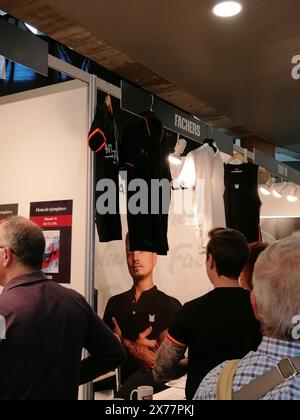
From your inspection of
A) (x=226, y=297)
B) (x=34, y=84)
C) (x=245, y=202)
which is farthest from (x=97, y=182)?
(x=34, y=84)

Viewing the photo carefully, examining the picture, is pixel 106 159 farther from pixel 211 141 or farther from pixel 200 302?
pixel 211 141

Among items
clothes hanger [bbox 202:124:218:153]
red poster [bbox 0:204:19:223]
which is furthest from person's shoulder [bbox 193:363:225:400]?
clothes hanger [bbox 202:124:218:153]

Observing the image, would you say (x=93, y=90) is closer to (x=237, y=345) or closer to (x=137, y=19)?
(x=137, y=19)

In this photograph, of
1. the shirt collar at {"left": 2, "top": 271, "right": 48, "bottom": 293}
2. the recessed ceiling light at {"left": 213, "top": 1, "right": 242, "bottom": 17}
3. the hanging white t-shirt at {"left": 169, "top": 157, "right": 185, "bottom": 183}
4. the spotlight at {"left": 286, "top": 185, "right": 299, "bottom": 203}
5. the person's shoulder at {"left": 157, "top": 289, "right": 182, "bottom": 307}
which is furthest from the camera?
the spotlight at {"left": 286, "top": 185, "right": 299, "bottom": 203}

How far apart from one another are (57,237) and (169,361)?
115cm

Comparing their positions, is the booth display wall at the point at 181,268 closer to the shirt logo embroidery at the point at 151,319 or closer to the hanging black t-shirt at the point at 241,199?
the shirt logo embroidery at the point at 151,319

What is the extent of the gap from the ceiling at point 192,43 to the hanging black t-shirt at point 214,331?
5.09 feet

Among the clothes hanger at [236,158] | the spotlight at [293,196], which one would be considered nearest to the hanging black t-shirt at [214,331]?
the clothes hanger at [236,158]

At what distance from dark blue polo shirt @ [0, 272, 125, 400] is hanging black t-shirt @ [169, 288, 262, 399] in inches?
12.9

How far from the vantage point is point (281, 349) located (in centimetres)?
113

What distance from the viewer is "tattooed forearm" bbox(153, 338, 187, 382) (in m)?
2.15

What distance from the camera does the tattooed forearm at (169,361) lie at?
2148 mm

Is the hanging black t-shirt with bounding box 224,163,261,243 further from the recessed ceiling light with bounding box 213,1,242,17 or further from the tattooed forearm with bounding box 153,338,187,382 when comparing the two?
the tattooed forearm with bounding box 153,338,187,382

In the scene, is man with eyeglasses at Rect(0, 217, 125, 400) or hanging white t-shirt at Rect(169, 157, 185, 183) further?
hanging white t-shirt at Rect(169, 157, 185, 183)
